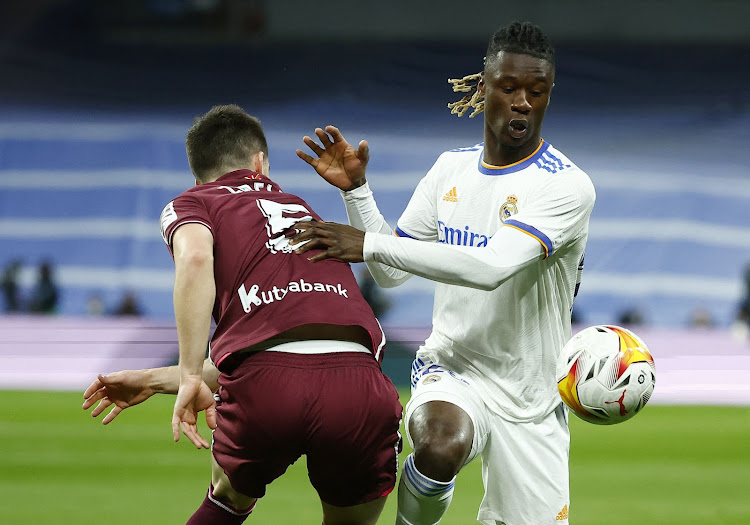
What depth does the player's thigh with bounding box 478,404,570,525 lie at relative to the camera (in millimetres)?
3869

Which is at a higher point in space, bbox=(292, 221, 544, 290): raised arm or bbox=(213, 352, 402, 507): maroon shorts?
bbox=(292, 221, 544, 290): raised arm

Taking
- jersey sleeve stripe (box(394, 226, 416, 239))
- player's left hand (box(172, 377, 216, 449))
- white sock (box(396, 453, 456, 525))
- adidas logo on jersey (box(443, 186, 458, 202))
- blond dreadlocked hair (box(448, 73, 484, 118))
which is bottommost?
white sock (box(396, 453, 456, 525))

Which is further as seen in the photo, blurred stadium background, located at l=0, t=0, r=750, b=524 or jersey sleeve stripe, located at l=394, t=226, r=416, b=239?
blurred stadium background, located at l=0, t=0, r=750, b=524

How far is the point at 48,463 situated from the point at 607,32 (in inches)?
579

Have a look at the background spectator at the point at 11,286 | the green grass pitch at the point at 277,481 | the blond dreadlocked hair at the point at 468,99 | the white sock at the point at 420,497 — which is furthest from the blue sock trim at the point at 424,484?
the background spectator at the point at 11,286

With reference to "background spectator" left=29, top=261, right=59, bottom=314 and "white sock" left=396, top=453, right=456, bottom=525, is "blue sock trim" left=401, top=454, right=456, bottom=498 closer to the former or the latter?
"white sock" left=396, top=453, right=456, bottom=525

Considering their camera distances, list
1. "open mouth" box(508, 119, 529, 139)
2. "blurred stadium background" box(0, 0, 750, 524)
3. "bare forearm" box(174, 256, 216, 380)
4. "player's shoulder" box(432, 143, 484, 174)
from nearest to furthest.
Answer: "bare forearm" box(174, 256, 216, 380)
"open mouth" box(508, 119, 529, 139)
"player's shoulder" box(432, 143, 484, 174)
"blurred stadium background" box(0, 0, 750, 524)

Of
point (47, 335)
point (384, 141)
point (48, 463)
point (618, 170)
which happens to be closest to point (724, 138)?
point (618, 170)

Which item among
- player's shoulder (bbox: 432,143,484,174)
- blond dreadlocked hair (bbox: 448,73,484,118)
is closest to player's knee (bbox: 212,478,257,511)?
player's shoulder (bbox: 432,143,484,174)

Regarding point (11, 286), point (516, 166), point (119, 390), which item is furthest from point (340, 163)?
point (11, 286)

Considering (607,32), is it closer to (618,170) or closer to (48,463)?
(618,170)

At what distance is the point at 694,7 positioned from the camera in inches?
750

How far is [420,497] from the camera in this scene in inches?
146

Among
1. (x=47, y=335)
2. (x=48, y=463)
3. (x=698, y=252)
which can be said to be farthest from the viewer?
(x=698, y=252)
